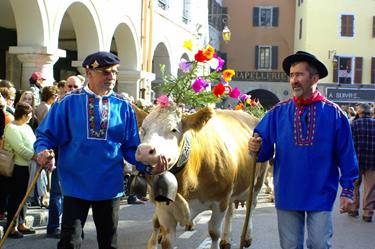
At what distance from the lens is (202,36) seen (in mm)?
31625

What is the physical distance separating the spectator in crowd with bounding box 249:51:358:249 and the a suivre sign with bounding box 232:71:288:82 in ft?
130

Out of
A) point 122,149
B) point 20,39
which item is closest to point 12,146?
point 122,149

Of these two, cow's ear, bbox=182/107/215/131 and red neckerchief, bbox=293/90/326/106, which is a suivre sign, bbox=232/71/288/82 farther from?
red neckerchief, bbox=293/90/326/106

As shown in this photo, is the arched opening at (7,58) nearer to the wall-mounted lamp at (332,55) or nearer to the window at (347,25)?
the wall-mounted lamp at (332,55)

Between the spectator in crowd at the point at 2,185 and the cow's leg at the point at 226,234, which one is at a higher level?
the spectator in crowd at the point at 2,185

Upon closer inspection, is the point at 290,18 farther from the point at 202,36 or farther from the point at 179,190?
the point at 179,190

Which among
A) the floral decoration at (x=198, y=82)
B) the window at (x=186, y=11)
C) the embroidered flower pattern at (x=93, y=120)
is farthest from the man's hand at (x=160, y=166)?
the window at (x=186, y=11)

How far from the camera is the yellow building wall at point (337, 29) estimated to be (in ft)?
135

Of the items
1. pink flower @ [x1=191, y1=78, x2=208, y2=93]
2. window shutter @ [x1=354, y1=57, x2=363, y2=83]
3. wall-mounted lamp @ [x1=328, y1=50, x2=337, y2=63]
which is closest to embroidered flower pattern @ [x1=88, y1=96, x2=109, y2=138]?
pink flower @ [x1=191, y1=78, x2=208, y2=93]

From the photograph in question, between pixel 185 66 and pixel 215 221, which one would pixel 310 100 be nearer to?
pixel 185 66

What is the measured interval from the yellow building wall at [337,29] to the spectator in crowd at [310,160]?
3756 cm

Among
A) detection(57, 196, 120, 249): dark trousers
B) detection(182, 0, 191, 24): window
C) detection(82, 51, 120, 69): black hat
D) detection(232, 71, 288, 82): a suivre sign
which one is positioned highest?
detection(182, 0, 191, 24): window

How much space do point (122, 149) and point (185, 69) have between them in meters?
1.69

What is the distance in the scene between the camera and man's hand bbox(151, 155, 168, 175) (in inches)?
178
